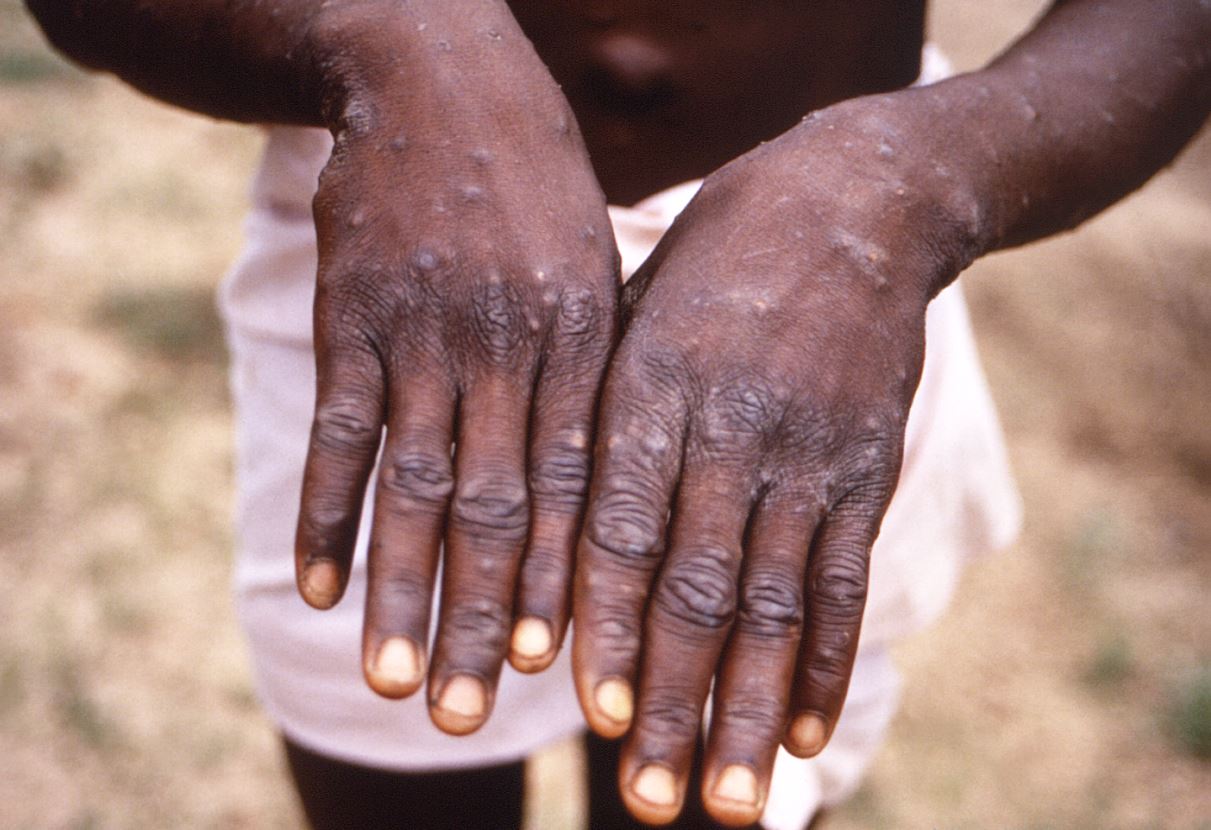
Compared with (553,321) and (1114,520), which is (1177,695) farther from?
(553,321)

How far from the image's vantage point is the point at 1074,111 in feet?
2.82

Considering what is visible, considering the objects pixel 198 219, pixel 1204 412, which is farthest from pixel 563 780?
pixel 198 219

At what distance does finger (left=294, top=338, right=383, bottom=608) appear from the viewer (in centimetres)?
68

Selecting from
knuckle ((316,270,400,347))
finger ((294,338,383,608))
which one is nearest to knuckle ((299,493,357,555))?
finger ((294,338,383,608))

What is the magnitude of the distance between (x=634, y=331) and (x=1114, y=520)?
2435 mm

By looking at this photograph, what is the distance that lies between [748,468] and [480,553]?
17 cm

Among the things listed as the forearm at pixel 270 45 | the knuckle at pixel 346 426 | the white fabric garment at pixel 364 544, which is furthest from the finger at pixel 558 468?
the white fabric garment at pixel 364 544

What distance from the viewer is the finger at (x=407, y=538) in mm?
637

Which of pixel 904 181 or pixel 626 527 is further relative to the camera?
pixel 904 181

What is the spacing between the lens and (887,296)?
0.71 metres

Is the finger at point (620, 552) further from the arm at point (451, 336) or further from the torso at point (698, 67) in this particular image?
the torso at point (698, 67)

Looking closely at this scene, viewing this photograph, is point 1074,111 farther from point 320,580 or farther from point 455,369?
point 320,580

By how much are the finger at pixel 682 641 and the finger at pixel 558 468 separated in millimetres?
60

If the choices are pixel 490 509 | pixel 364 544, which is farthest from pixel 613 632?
pixel 364 544
